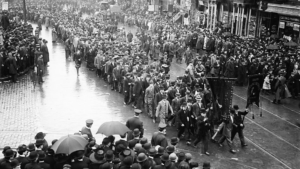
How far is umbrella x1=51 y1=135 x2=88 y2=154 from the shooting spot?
9.02 meters

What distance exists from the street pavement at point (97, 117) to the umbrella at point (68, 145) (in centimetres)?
456

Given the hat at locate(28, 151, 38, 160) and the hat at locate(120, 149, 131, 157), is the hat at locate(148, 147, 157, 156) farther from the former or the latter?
the hat at locate(28, 151, 38, 160)

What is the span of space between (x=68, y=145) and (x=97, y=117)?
6896mm

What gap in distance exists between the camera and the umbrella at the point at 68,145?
9.02 metres

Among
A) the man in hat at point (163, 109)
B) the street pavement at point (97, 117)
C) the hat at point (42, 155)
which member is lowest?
the street pavement at point (97, 117)

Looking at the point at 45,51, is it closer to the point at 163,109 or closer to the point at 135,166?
the point at 163,109

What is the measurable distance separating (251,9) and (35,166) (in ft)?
94.4

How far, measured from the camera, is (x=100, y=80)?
877 inches

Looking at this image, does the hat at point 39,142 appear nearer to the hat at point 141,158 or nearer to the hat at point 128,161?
the hat at point 128,161

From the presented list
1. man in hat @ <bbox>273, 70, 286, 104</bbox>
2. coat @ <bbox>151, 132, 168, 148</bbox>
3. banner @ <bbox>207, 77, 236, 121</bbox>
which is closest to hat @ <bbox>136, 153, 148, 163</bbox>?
coat @ <bbox>151, 132, 168, 148</bbox>

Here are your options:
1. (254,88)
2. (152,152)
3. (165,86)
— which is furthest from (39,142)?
(254,88)

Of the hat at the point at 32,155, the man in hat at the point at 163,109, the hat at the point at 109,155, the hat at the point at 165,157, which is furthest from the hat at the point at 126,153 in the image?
the man in hat at the point at 163,109

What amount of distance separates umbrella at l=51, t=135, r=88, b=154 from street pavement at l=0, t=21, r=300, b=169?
456 centimetres

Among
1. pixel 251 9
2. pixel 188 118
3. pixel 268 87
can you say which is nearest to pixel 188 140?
pixel 188 118
